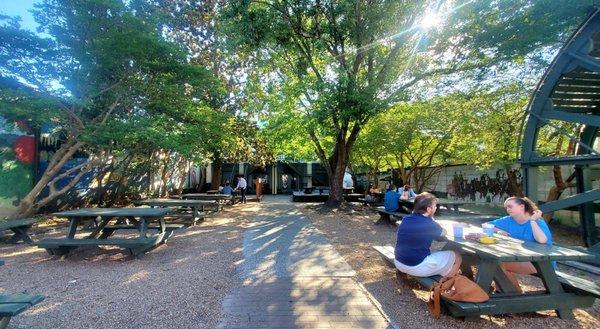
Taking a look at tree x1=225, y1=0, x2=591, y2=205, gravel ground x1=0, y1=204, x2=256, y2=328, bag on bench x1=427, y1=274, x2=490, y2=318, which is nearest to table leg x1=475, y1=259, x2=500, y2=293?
bag on bench x1=427, y1=274, x2=490, y2=318

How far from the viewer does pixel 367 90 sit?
37.4ft

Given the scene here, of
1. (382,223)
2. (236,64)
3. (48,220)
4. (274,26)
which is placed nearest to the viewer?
(48,220)

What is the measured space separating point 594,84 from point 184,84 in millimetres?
10283

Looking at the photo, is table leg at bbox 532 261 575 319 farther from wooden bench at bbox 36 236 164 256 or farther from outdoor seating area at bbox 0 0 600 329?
wooden bench at bbox 36 236 164 256

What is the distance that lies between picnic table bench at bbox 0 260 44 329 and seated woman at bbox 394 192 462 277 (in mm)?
3702

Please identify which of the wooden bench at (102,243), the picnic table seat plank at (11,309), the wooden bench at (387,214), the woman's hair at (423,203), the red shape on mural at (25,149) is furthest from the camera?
the red shape on mural at (25,149)

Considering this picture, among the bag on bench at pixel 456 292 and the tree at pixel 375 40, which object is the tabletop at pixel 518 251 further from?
the tree at pixel 375 40

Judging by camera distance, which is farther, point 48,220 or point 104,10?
point 48,220

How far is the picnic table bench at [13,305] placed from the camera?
2742 mm

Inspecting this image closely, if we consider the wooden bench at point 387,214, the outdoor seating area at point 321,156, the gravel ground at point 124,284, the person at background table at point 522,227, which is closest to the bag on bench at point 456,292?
the outdoor seating area at point 321,156

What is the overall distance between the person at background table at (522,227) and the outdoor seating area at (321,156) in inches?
0.9


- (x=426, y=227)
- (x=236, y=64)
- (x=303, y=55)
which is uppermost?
(x=236, y=64)

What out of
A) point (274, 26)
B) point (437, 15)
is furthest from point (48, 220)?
point (437, 15)

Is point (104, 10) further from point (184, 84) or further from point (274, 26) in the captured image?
point (274, 26)
